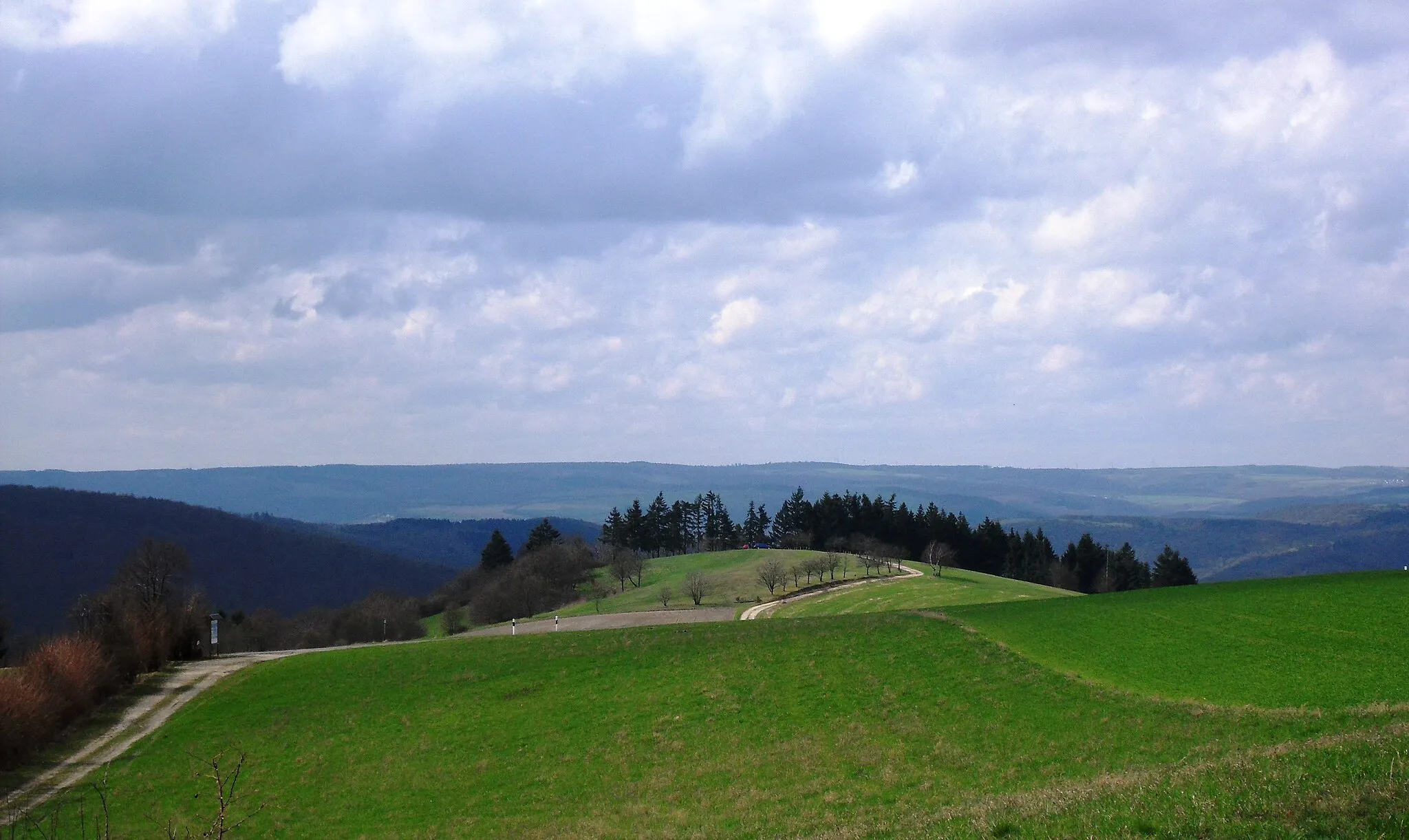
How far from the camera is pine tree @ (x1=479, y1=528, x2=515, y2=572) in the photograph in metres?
142

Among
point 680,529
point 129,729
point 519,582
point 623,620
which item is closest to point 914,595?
point 623,620

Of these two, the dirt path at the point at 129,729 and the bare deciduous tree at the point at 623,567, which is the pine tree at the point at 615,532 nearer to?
the bare deciduous tree at the point at 623,567

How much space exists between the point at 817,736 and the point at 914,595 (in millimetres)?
49228

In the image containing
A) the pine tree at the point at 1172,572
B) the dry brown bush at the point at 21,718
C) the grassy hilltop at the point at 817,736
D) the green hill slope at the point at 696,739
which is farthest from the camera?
the pine tree at the point at 1172,572

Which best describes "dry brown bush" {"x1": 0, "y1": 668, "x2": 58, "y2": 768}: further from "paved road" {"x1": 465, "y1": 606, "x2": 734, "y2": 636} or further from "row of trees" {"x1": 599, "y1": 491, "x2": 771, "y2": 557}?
"row of trees" {"x1": 599, "y1": 491, "x2": 771, "y2": 557}

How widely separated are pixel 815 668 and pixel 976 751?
11555 mm

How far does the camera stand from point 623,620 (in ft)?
240

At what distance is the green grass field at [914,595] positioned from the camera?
7436 centimetres

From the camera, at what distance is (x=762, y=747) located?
31547 millimetres

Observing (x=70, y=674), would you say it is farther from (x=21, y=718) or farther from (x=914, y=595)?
(x=914, y=595)


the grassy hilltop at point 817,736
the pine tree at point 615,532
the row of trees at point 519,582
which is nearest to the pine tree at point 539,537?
the row of trees at point 519,582

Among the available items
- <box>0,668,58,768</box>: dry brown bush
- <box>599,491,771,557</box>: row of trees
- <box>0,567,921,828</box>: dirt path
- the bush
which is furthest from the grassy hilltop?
<box>599,491,771,557</box>: row of trees

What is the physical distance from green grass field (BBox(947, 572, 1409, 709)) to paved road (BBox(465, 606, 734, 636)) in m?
28.1

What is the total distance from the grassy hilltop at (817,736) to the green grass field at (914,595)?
24445 millimetres
